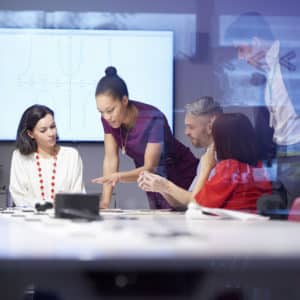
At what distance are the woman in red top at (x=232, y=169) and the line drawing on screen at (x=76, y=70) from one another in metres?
0.48

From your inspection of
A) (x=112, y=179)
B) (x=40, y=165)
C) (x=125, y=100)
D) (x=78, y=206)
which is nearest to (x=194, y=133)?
(x=125, y=100)

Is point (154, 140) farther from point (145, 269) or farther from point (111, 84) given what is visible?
point (145, 269)

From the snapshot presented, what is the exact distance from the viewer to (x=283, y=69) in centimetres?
342

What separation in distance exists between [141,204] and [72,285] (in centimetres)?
251

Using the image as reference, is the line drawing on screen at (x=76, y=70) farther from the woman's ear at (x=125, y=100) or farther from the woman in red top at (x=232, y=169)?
the woman in red top at (x=232, y=169)

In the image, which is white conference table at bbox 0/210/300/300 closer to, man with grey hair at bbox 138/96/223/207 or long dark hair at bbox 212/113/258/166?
long dark hair at bbox 212/113/258/166

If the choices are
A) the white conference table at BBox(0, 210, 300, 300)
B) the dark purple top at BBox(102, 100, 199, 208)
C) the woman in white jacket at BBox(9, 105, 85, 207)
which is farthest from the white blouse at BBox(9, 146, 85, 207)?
the white conference table at BBox(0, 210, 300, 300)

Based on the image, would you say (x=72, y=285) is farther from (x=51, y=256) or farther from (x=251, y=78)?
(x=251, y=78)

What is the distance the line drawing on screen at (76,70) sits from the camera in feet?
10.7

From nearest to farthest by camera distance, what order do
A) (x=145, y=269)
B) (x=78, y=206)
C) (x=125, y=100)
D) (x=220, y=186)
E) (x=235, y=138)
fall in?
(x=145, y=269) < (x=78, y=206) < (x=220, y=186) < (x=235, y=138) < (x=125, y=100)

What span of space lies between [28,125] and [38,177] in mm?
397

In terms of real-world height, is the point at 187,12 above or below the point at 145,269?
above

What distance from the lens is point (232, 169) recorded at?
2.52 m

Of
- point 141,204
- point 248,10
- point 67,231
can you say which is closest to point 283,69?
point 248,10
